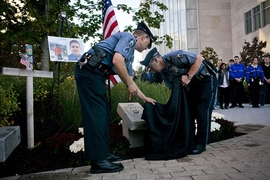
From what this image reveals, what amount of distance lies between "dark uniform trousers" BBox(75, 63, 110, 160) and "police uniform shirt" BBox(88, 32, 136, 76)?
22 cm

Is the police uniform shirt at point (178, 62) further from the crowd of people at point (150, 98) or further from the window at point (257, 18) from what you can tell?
the window at point (257, 18)

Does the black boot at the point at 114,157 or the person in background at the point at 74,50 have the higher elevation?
the person in background at the point at 74,50

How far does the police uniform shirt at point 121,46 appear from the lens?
10.5 feet

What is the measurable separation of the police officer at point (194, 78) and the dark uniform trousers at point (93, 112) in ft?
3.44

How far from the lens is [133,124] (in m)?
4.17

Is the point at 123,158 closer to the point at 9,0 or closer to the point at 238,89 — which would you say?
the point at 9,0

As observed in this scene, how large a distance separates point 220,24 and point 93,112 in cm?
Answer: 2956

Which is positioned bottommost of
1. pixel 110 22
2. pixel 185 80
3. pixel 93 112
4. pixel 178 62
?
pixel 93 112

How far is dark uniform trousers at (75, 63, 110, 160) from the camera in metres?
3.36

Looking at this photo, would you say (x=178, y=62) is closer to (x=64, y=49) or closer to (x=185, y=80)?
(x=185, y=80)

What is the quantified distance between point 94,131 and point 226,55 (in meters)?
29.1

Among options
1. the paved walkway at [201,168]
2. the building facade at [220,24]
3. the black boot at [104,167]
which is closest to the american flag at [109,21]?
the paved walkway at [201,168]

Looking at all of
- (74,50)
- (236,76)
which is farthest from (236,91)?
(74,50)

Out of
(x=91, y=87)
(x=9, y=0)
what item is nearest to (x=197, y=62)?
(x=91, y=87)
